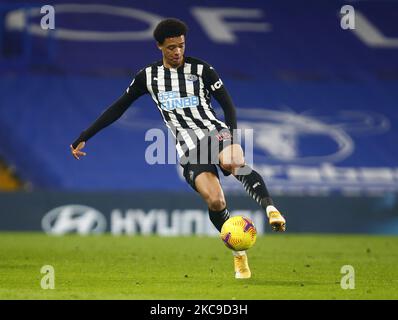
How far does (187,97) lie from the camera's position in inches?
376

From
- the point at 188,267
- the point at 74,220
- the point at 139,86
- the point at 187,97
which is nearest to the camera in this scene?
the point at 187,97

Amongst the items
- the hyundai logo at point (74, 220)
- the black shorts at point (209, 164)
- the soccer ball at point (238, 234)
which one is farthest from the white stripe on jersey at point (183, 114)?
the hyundai logo at point (74, 220)

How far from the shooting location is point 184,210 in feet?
55.9

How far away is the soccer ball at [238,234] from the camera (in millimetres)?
8945

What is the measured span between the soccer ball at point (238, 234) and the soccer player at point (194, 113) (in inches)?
10.3

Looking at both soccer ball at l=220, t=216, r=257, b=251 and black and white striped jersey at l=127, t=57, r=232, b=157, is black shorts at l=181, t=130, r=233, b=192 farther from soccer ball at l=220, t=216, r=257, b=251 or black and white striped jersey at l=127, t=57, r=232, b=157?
soccer ball at l=220, t=216, r=257, b=251

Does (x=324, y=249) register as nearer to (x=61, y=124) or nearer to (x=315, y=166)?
(x=315, y=166)

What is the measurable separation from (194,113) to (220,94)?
337 mm

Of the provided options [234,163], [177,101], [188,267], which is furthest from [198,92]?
[188,267]

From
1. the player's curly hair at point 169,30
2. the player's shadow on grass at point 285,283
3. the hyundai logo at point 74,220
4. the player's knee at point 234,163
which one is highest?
the hyundai logo at point 74,220

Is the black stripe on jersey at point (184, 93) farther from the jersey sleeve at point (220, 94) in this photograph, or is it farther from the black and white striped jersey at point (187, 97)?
the jersey sleeve at point (220, 94)

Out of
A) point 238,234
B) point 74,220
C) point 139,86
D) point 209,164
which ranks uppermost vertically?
point 74,220

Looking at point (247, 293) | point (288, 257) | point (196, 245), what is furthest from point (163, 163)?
point (247, 293)

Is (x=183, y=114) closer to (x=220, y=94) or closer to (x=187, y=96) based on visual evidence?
(x=187, y=96)
